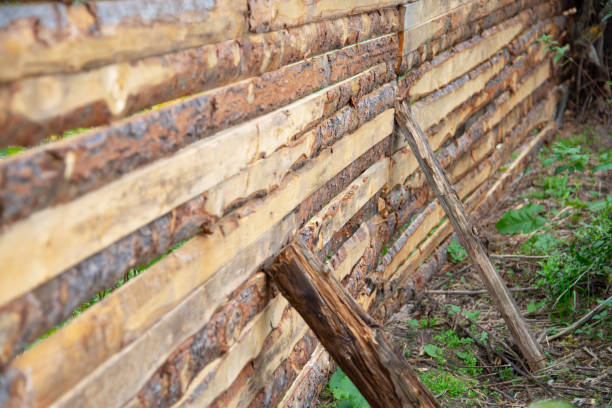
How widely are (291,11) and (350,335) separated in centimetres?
121

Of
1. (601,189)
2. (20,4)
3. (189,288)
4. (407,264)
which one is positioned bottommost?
(601,189)

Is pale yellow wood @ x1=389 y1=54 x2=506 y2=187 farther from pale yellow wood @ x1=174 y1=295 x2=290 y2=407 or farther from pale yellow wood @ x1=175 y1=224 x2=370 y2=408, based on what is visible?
pale yellow wood @ x1=174 y1=295 x2=290 y2=407

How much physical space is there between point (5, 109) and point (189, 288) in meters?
0.81

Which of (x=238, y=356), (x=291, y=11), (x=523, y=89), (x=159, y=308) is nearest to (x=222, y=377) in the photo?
(x=238, y=356)

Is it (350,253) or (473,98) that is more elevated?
(473,98)

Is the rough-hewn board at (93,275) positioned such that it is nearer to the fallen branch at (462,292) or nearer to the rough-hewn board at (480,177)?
the rough-hewn board at (480,177)

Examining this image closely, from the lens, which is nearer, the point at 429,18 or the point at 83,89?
the point at 83,89

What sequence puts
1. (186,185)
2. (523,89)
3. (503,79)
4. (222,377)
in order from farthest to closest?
(523,89) → (503,79) → (222,377) → (186,185)

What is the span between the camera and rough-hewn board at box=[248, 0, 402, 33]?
6.57 ft

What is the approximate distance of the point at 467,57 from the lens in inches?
197

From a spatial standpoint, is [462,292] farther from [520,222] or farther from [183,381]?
[183,381]

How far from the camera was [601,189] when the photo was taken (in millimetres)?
6121

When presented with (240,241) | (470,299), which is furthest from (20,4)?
(470,299)

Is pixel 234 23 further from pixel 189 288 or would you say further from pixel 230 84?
pixel 189 288
